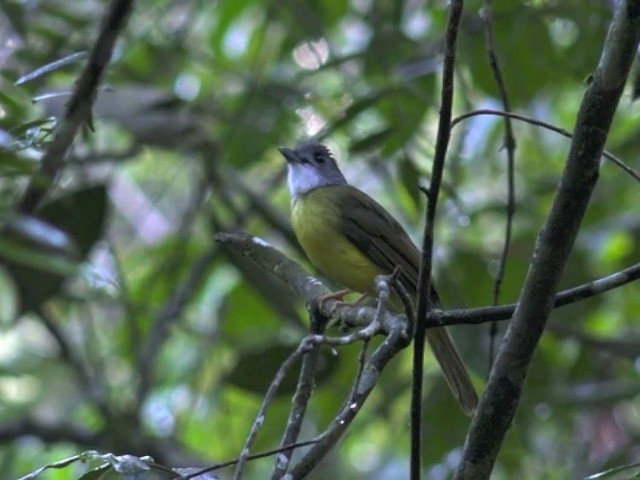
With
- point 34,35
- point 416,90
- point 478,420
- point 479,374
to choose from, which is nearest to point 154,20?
point 34,35

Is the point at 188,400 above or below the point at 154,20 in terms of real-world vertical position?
below

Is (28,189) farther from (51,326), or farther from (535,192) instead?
(535,192)

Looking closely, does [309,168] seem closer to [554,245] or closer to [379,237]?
[379,237]

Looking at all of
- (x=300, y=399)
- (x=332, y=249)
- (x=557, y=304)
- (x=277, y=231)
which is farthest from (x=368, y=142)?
(x=557, y=304)

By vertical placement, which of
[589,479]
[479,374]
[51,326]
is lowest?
[589,479]

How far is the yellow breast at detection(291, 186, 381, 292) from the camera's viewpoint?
14.2ft

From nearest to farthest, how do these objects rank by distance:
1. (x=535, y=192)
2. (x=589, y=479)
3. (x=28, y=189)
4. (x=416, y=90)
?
(x=589, y=479) → (x=28, y=189) → (x=416, y=90) → (x=535, y=192)

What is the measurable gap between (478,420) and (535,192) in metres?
2.98

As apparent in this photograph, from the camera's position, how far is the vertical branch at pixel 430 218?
197 cm

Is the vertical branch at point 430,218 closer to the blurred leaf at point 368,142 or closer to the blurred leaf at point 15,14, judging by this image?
the blurred leaf at point 368,142

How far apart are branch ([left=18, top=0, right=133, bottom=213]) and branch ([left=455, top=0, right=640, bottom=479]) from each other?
1.66 metres

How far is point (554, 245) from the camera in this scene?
196 centimetres

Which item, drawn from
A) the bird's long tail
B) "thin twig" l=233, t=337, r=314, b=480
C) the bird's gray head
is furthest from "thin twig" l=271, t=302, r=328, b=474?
the bird's gray head

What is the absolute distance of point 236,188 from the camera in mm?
5281
